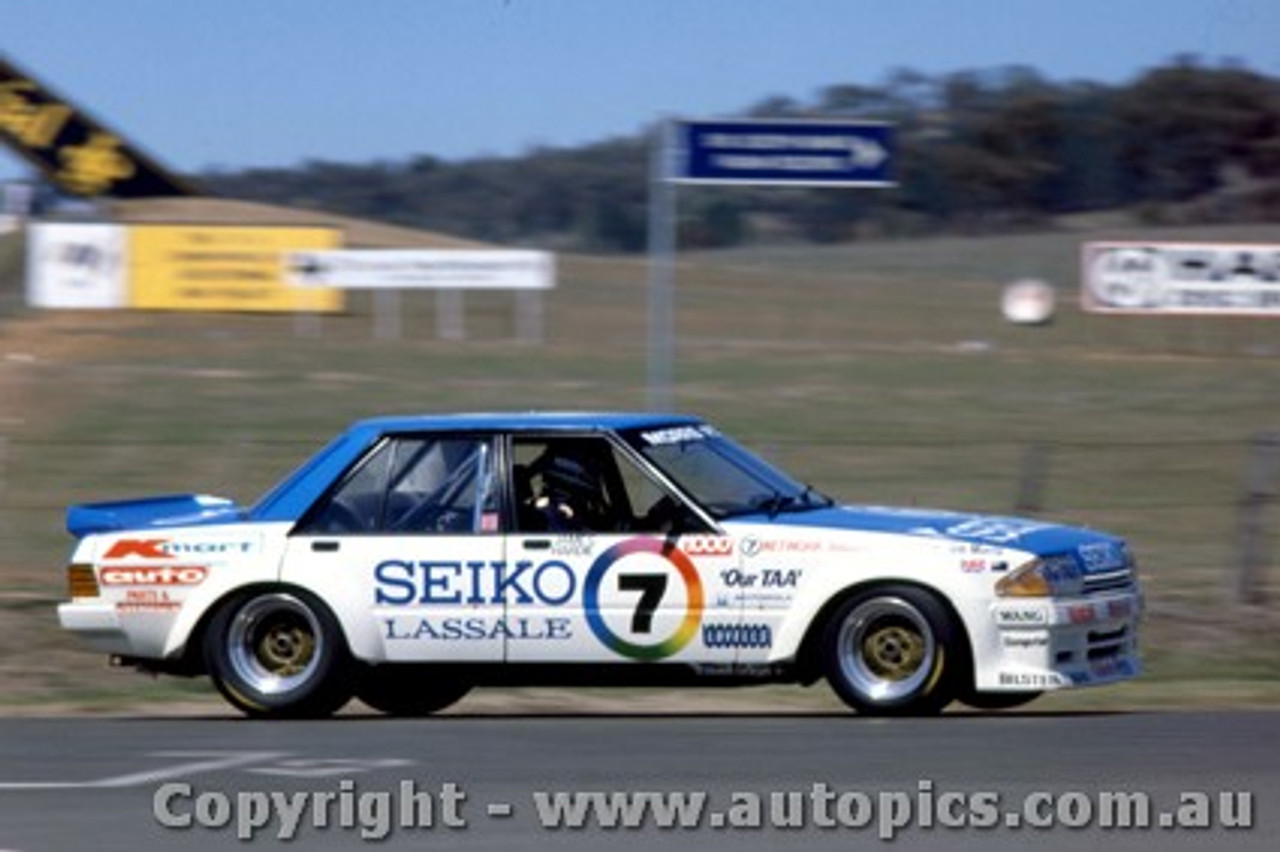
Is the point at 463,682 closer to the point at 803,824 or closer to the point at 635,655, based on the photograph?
the point at 635,655

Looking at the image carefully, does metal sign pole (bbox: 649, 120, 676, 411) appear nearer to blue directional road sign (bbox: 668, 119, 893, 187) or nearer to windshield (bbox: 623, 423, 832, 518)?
blue directional road sign (bbox: 668, 119, 893, 187)

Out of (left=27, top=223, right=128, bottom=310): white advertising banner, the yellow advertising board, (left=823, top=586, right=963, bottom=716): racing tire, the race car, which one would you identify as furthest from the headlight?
(left=27, top=223, right=128, bottom=310): white advertising banner

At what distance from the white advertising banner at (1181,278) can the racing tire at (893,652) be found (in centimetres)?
2746

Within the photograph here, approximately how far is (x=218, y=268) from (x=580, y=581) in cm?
3967

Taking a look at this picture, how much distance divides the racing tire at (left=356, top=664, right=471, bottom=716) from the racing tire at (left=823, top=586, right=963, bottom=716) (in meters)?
1.98

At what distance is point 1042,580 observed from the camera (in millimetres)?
12602

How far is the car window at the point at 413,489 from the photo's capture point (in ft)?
43.8

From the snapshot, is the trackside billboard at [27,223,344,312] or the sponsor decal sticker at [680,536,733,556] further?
the trackside billboard at [27,223,344,312]

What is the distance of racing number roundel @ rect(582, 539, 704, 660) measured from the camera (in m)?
12.9

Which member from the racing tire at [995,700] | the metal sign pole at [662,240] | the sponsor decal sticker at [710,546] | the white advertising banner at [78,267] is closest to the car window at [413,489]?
the sponsor decal sticker at [710,546]

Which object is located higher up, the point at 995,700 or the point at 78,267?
the point at 78,267

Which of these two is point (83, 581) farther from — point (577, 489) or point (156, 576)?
point (577, 489)

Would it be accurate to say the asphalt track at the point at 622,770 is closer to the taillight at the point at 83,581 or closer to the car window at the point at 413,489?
the taillight at the point at 83,581

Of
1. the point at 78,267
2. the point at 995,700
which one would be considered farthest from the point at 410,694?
the point at 78,267
